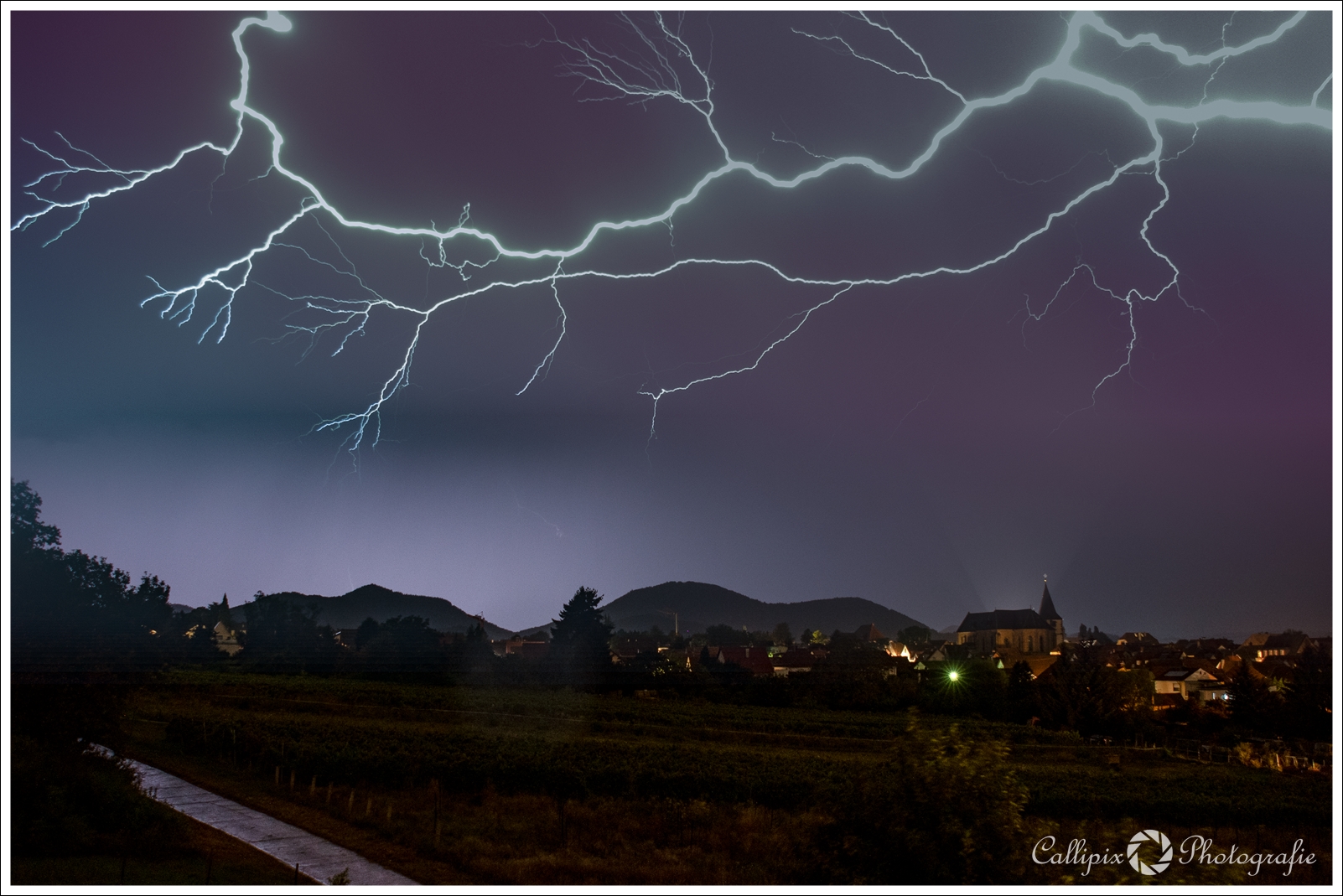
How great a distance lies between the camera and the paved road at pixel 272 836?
11414 mm

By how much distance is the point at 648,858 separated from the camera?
39.5 feet

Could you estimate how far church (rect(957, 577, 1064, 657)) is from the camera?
339 feet

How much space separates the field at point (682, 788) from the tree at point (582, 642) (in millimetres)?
3205

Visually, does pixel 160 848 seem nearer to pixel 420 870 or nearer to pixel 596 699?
pixel 420 870

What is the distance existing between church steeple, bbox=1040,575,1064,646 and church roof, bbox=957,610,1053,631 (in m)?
2.39

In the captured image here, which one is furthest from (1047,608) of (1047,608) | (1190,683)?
(1190,683)

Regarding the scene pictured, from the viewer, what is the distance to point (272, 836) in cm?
1359

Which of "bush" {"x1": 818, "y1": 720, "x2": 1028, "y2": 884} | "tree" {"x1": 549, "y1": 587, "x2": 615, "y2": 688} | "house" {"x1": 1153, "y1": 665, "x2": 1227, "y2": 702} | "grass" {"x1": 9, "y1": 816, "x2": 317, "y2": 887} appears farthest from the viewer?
"house" {"x1": 1153, "y1": 665, "x2": 1227, "y2": 702}

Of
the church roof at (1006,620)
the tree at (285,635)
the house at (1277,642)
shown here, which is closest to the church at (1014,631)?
the church roof at (1006,620)

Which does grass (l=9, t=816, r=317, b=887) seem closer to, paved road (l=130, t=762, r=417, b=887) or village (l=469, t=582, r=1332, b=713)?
paved road (l=130, t=762, r=417, b=887)

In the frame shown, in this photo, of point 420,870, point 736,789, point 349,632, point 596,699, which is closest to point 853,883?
point 420,870

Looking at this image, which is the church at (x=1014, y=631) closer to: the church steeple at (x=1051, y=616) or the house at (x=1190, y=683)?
the church steeple at (x=1051, y=616)

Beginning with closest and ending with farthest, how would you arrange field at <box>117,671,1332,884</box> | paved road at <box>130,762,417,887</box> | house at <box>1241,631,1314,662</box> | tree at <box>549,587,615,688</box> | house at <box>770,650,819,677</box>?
field at <box>117,671,1332,884</box>, paved road at <box>130,762,417,887</box>, tree at <box>549,587,615,688</box>, house at <box>770,650,819,677</box>, house at <box>1241,631,1314,662</box>

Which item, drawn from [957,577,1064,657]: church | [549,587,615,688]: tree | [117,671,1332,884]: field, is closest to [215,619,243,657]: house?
[117,671,1332,884]: field
